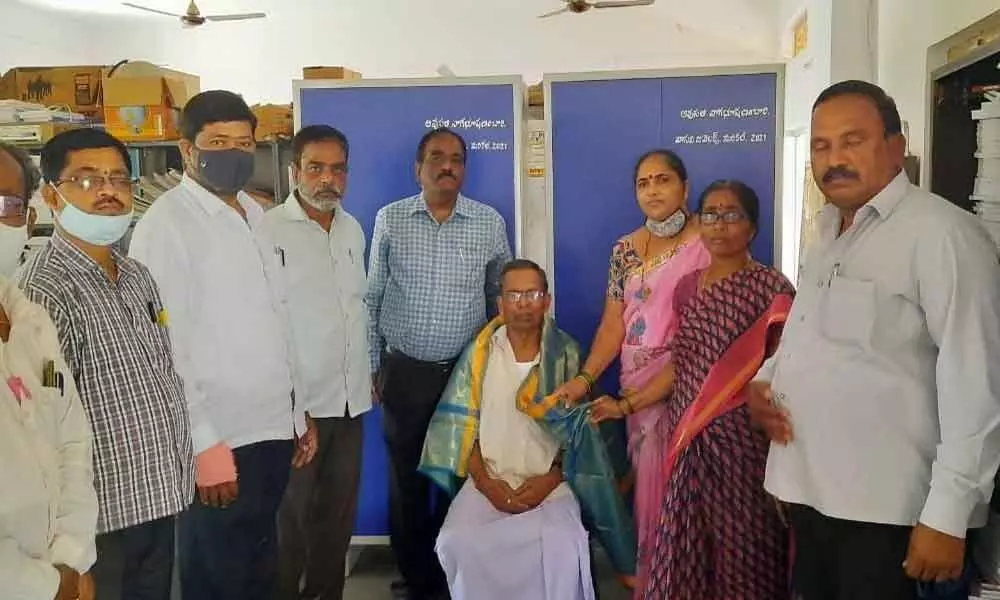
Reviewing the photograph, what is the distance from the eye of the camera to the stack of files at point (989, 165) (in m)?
1.87

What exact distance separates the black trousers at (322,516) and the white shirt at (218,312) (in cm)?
54

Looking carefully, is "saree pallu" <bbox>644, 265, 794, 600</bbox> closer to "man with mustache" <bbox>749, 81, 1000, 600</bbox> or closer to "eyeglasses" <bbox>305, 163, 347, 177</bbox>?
"man with mustache" <bbox>749, 81, 1000, 600</bbox>

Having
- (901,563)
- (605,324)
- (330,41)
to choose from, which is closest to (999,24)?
(901,563)

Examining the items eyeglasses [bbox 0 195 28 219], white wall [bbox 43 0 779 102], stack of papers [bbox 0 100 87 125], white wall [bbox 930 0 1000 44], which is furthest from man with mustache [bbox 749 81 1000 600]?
white wall [bbox 43 0 779 102]

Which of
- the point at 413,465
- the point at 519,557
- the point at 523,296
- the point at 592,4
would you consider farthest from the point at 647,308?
the point at 592,4

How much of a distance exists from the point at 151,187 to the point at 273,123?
0.83m

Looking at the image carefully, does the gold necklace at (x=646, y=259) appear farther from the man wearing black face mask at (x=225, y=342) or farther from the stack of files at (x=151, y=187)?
the stack of files at (x=151, y=187)

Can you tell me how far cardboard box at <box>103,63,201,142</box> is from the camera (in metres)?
5.07

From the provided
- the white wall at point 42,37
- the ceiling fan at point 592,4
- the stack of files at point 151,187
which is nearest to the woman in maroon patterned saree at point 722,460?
the stack of files at point 151,187

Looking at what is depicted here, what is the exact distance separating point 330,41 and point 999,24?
713cm

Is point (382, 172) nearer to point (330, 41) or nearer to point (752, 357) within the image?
point (752, 357)

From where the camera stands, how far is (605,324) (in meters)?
3.00

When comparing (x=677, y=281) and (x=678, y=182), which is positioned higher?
Result: (x=678, y=182)

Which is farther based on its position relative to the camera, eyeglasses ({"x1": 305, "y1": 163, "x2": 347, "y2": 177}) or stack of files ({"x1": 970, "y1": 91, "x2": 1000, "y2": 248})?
eyeglasses ({"x1": 305, "y1": 163, "x2": 347, "y2": 177})
